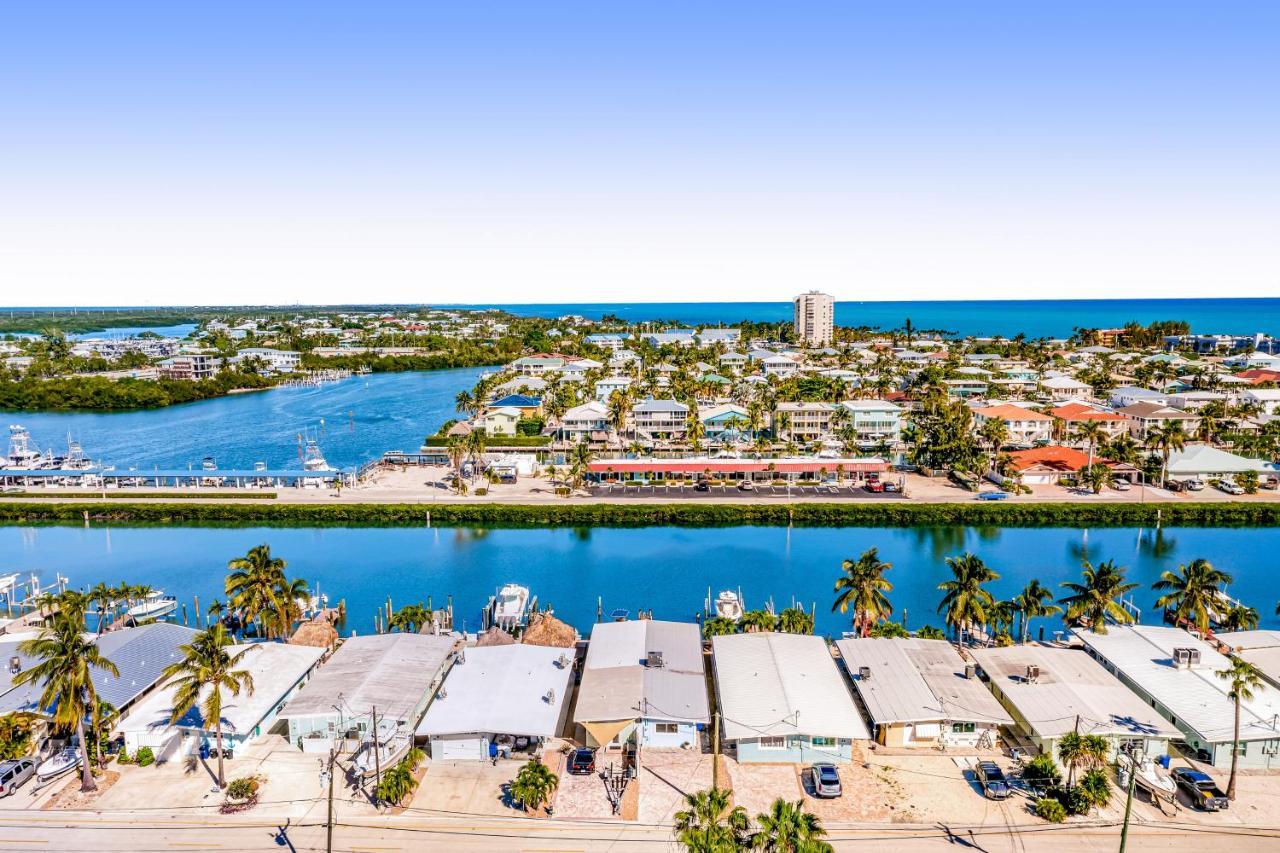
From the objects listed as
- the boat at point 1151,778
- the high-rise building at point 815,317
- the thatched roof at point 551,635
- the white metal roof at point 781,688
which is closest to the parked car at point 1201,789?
the boat at point 1151,778

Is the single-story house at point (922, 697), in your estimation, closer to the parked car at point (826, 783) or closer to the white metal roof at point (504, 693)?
the parked car at point (826, 783)

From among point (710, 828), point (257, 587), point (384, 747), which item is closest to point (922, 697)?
point (710, 828)

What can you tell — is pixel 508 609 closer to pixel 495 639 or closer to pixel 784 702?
pixel 495 639

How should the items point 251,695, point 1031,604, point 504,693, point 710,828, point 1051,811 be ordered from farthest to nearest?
point 1031,604 → point 504,693 → point 251,695 → point 1051,811 → point 710,828

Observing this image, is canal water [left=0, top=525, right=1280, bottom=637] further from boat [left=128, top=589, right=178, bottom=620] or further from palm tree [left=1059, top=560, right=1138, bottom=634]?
palm tree [left=1059, top=560, right=1138, bottom=634]

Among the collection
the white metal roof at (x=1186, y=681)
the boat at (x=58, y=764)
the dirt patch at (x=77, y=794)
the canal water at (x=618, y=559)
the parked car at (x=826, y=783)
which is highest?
the white metal roof at (x=1186, y=681)

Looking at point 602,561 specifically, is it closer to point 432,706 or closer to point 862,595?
point 862,595
